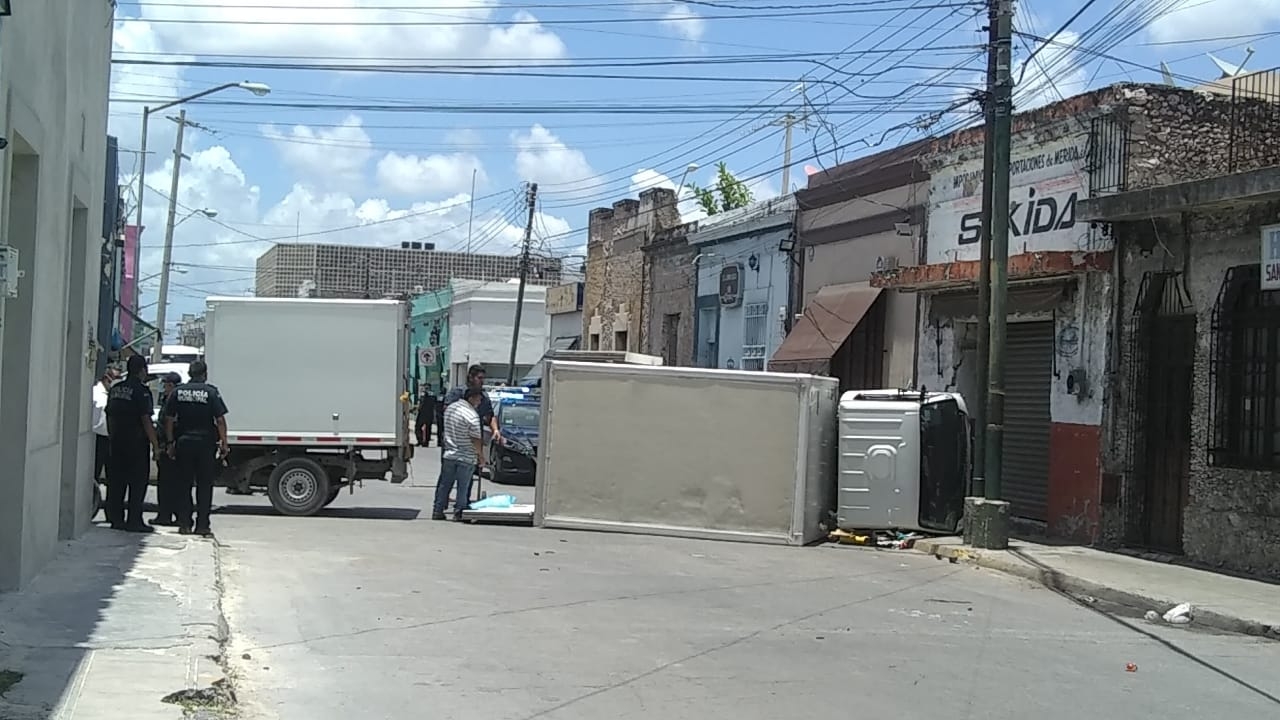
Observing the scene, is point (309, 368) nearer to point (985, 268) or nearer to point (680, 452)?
point (680, 452)

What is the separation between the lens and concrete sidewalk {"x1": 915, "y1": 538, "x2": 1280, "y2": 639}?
1145 centimetres

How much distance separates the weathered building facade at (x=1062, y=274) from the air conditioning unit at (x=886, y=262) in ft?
5.76

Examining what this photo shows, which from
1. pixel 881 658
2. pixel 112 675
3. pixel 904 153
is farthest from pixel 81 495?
pixel 904 153

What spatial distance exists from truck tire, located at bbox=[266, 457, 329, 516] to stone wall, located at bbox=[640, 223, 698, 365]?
14.7 metres

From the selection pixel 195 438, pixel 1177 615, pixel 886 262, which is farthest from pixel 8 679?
pixel 886 262

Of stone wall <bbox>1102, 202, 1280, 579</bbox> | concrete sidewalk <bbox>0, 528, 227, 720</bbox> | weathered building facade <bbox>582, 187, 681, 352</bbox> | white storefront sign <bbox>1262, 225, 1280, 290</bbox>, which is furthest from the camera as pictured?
weathered building facade <bbox>582, 187, 681, 352</bbox>

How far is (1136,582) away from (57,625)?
10.1 metres

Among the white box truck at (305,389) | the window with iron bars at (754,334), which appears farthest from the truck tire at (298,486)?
the window with iron bars at (754,334)

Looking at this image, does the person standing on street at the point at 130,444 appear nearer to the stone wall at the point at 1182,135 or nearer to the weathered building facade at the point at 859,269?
the weathered building facade at the point at 859,269

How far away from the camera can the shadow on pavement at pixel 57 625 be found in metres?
6.47

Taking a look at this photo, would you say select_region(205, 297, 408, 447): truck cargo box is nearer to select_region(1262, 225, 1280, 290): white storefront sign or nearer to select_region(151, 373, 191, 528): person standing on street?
select_region(151, 373, 191, 528): person standing on street

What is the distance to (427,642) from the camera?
9008mm

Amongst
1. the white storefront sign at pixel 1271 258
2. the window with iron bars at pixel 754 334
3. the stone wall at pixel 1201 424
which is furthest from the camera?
the window with iron bars at pixel 754 334

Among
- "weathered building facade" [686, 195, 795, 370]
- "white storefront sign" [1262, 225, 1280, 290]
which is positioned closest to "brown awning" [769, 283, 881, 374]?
"weathered building facade" [686, 195, 795, 370]
